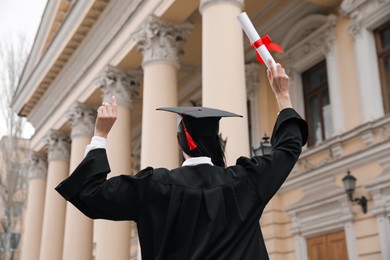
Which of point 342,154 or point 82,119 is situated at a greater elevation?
point 82,119

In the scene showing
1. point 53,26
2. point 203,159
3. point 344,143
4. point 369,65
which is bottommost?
point 203,159

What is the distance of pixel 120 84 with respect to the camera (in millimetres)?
15344

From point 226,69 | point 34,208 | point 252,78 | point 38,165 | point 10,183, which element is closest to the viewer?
point 226,69

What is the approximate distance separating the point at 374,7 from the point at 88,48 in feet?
30.7

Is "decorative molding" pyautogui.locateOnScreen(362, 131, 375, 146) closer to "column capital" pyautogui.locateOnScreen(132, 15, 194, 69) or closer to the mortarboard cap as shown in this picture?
"column capital" pyautogui.locateOnScreen(132, 15, 194, 69)

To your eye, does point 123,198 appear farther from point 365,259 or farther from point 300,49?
point 300,49

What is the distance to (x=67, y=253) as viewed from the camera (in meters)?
16.8

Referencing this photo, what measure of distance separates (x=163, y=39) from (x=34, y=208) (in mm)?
A: 13329

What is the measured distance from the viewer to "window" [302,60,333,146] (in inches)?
531

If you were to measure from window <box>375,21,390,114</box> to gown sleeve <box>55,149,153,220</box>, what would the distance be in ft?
33.2

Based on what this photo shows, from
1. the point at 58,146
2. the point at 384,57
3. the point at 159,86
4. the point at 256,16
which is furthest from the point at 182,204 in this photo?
the point at 58,146

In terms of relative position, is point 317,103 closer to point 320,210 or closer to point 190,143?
point 320,210

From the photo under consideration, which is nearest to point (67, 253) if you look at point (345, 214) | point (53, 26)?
point (345, 214)

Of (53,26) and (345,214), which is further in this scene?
(53,26)
